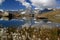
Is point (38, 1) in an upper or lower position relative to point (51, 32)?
upper

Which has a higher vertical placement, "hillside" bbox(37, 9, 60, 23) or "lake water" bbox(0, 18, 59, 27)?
"hillside" bbox(37, 9, 60, 23)

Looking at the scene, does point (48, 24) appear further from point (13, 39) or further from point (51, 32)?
point (13, 39)

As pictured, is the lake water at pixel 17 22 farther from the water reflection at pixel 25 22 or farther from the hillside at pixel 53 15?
the hillside at pixel 53 15

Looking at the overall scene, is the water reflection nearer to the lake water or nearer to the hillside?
the lake water

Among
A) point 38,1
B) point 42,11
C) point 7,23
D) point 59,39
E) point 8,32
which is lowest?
point 59,39

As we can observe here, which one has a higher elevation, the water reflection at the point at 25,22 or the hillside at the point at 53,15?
the hillside at the point at 53,15

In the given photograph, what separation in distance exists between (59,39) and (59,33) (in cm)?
12

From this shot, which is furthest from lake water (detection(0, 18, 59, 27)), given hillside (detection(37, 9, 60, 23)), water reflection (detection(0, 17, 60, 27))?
hillside (detection(37, 9, 60, 23))

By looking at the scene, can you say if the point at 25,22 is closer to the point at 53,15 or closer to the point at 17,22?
the point at 17,22

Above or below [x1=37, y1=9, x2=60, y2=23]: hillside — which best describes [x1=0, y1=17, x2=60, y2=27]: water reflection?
below

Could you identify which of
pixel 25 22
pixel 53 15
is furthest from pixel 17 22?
pixel 53 15

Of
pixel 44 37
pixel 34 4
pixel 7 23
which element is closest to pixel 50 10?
pixel 34 4

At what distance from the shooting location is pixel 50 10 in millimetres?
2949

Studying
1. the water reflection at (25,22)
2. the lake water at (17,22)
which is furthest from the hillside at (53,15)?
the lake water at (17,22)
